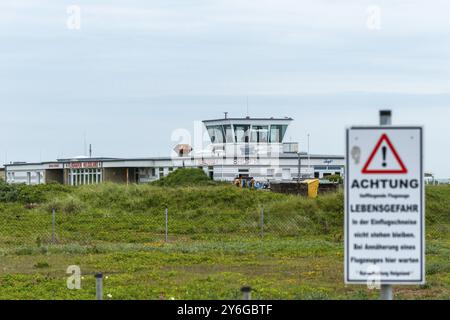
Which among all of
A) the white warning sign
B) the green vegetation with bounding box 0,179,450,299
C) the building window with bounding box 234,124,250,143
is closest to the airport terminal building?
the building window with bounding box 234,124,250,143

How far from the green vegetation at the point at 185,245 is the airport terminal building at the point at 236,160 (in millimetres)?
20054

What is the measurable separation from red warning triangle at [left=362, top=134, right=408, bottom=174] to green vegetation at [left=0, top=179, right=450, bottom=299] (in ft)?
21.8

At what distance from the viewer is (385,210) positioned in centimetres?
599

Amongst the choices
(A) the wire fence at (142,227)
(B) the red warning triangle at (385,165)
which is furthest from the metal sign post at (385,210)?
(A) the wire fence at (142,227)

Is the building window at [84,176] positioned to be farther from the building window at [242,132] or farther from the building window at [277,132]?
the building window at [277,132]

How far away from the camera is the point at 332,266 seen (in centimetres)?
1892

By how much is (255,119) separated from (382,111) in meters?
59.2

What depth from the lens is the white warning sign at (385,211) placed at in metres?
5.93

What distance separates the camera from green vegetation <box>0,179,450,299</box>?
1441cm

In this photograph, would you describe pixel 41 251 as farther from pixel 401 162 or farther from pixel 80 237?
pixel 401 162

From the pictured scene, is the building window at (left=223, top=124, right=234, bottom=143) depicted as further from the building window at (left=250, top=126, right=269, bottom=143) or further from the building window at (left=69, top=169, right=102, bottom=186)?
the building window at (left=69, top=169, right=102, bottom=186)

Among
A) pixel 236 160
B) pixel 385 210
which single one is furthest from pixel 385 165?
pixel 236 160

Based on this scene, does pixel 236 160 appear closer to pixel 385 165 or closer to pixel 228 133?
pixel 228 133
